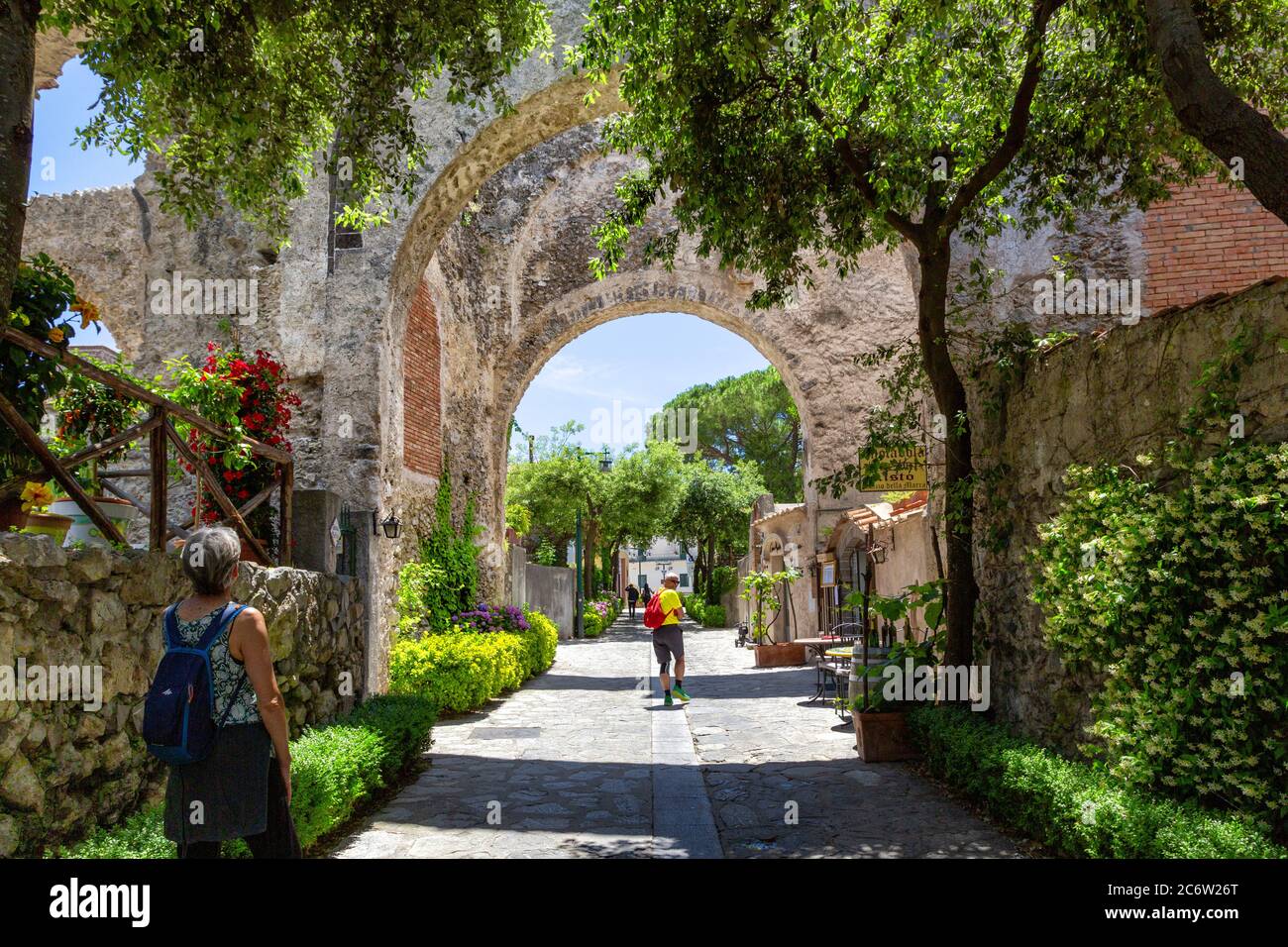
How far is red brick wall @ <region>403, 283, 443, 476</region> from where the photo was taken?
1130 cm

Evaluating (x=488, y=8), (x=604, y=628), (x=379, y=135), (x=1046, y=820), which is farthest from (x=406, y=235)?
(x=604, y=628)

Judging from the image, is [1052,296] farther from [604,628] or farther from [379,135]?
[604,628]

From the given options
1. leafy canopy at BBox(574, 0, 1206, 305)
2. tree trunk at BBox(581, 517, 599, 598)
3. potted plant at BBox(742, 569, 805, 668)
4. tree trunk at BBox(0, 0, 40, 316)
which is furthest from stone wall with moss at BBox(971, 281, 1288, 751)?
tree trunk at BBox(581, 517, 599, 598)

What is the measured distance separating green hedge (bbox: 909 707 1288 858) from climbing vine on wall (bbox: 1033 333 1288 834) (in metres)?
0.16

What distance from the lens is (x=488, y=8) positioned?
5.75 meters

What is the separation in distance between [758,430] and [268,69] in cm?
3567

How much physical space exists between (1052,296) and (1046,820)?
488cm

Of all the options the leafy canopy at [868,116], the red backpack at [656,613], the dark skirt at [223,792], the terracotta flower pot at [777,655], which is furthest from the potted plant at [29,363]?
the terracotta flower pot at [777,655]

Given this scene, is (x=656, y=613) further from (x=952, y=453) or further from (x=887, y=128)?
(x=887, y=128)

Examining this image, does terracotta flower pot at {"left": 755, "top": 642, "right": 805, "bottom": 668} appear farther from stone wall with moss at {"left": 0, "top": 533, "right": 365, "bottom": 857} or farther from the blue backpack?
the blue backpack

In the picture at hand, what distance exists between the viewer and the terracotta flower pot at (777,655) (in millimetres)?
16219

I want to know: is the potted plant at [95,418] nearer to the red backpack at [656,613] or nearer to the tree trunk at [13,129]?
the tree trunk at [13,129]

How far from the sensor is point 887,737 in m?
7.27

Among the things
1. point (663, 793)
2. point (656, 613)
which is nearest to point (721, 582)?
point (656, 613)
